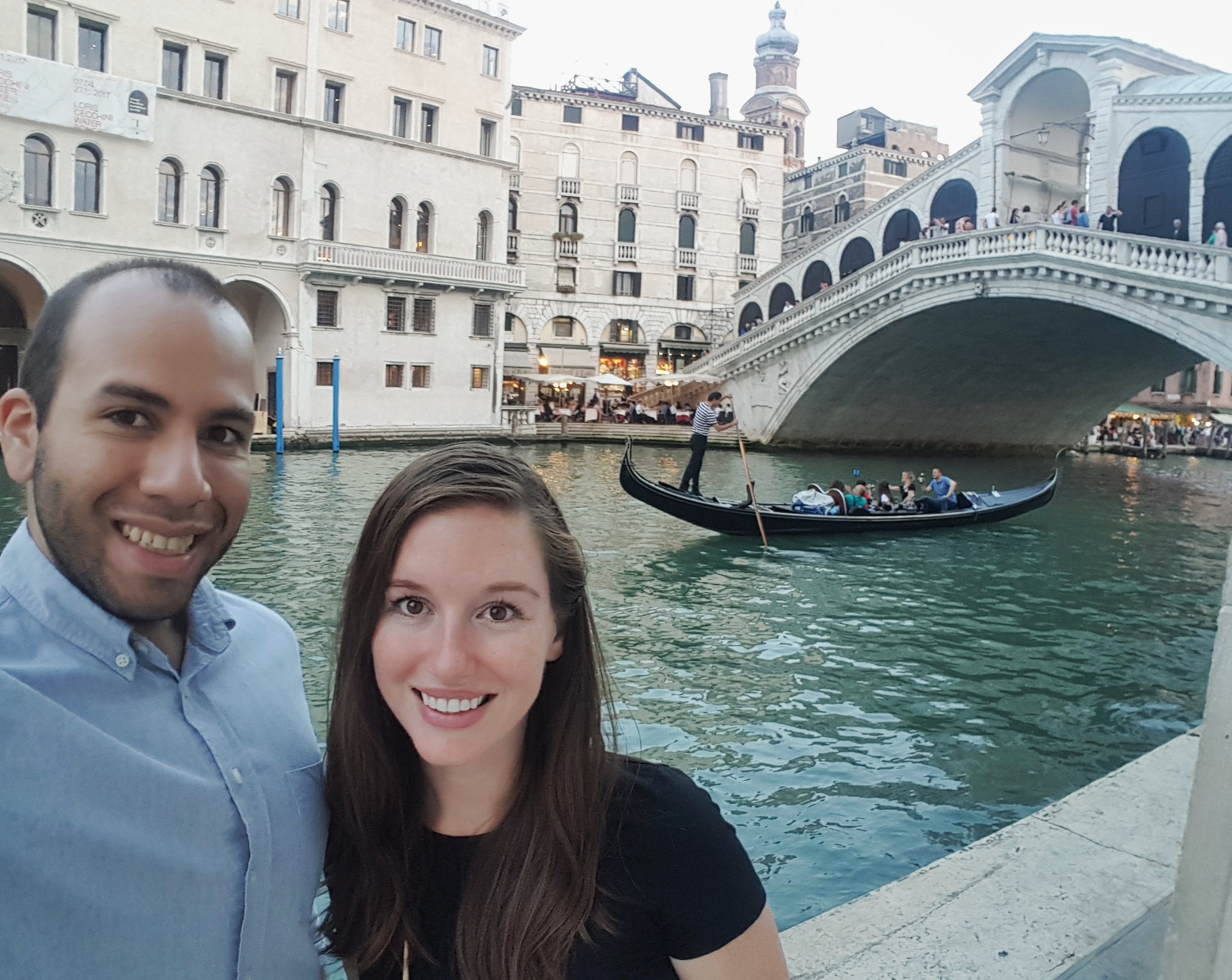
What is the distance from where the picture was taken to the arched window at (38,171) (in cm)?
1299

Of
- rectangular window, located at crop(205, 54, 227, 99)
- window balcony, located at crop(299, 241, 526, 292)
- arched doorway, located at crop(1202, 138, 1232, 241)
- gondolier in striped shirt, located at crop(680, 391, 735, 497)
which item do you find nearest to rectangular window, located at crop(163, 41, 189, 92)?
rectangular window, located at crop(205, 54, 227, 99)

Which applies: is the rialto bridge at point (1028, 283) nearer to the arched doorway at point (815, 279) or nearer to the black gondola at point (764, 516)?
the arched doorway at point (815, 279)

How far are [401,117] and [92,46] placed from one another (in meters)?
4.84

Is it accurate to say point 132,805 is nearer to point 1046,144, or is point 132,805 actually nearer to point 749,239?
point 1046,144

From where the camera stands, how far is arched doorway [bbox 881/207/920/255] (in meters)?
20.8

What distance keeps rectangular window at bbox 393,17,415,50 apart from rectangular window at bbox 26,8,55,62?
208 inches

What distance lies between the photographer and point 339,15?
635 inches

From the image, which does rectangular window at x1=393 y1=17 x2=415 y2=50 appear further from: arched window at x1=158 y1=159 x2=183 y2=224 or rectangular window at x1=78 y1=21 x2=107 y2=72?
rectangular window at x1=78 y1=21 x2=107 y2=72

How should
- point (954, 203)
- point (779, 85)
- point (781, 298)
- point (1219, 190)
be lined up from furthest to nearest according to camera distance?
point (779, 85)
point (781, 298)
point (954, 203)
point (1219, 190)

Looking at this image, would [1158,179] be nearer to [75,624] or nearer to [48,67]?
[48,67]

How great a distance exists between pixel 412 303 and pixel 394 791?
55.0 feet

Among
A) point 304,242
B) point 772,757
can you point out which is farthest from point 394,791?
point 304,242

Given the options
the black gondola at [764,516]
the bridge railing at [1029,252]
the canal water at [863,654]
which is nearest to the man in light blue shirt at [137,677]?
the canal water at [863,654]

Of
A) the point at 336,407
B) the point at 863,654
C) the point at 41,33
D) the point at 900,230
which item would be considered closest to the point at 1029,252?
the point at 900,230
